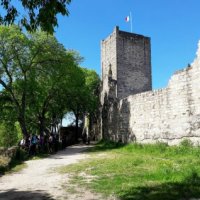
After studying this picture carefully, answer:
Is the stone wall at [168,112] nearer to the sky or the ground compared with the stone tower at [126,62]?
nearer to the ground

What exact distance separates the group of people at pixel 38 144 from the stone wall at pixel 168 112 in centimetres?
498

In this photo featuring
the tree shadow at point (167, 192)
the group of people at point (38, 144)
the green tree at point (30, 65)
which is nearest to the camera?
the tree shadow at point (167, 192)

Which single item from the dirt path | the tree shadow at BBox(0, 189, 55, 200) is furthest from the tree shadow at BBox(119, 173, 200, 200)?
the tree shadow at BBox(0, 189, 55, 200)

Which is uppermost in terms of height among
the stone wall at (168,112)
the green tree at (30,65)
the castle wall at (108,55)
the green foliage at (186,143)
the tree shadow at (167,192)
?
the castle wall at (108,55)

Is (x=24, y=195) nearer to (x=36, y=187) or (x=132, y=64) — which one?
(x=36, y=187)

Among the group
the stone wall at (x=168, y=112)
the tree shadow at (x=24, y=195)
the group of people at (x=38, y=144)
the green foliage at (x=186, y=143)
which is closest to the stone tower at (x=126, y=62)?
the stone wall at (x=168, y=112)

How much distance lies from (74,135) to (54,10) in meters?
30.3

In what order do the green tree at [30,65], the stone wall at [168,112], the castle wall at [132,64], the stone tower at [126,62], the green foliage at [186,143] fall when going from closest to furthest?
the green foliage at [186,143] < the stone wall at [168,112] < the green tree at [30,65] < the stone tower at [126,62] < the castle wall at [132,64]

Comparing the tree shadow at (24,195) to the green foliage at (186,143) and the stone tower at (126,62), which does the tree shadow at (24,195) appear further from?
the stone tower at (126,62)

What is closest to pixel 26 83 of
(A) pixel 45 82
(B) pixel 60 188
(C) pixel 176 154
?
(A) pixel 45 82

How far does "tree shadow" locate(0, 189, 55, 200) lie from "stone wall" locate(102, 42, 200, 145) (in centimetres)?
919

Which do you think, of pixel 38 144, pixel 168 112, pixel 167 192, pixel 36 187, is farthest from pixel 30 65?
pixel 167 192

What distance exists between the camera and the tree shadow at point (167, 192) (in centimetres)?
740

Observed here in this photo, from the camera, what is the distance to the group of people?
1984 centimetres
